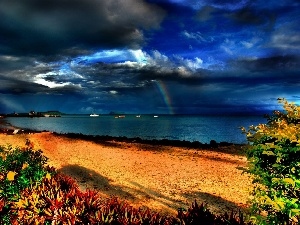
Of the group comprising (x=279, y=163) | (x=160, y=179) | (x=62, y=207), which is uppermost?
(x=279, y=163)

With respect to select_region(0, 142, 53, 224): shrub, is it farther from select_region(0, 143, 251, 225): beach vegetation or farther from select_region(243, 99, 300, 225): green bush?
select_region(243, 99, 300, 225): green bush

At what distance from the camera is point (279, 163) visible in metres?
4.53

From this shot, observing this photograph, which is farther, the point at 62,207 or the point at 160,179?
the point at 160,179

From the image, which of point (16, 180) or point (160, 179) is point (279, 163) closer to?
point (16, 180)

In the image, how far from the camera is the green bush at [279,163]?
414 cm

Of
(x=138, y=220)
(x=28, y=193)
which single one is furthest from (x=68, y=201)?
(x=138, y=220)

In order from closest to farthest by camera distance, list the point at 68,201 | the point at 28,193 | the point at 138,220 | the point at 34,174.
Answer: the point at 138,220, the point at 68,201, the point at 28,193, the point at 34,174

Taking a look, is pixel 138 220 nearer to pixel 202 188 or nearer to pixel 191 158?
pixel 202 188

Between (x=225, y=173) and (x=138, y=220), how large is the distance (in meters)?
12.3

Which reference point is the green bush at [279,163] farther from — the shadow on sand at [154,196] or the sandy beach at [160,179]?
the shadow on sand at [154,196]

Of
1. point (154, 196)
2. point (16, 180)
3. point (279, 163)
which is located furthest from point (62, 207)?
point (154, 196)

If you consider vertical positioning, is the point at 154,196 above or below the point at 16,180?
below

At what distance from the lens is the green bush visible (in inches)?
163

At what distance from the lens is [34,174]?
7.36 m
